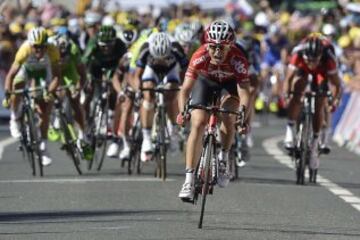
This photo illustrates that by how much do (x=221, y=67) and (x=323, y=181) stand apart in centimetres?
442

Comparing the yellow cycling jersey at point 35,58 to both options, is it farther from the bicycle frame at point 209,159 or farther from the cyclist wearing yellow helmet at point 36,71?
the bicycle frame at point 209,159

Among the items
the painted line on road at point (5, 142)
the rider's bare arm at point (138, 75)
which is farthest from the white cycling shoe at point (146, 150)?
the painted line on road at point (5, 142)

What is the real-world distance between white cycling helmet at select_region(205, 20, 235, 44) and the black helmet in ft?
12.9

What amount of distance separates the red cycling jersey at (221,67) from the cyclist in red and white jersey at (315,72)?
368 cm

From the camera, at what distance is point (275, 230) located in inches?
545

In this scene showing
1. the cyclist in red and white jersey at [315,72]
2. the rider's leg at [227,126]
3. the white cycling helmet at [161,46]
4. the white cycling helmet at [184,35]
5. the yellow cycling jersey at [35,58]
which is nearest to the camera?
the rider's leg at [227,126]

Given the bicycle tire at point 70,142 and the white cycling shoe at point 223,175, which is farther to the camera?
the bicycle tire at point 70,142

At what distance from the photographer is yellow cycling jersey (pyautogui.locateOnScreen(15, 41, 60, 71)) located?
65.0 feet

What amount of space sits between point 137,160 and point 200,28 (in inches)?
160

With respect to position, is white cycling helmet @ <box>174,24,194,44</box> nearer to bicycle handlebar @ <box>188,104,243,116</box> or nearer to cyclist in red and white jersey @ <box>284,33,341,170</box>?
cyclist in red and white jersey @ <box>284,33,341,170</box>

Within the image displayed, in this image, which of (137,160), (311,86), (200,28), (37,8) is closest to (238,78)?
(311,86)

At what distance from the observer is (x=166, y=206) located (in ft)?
51.5

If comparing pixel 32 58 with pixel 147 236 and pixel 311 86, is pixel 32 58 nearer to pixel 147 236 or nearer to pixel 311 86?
pixel 311 86

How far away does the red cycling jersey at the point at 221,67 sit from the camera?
49.1 ft
